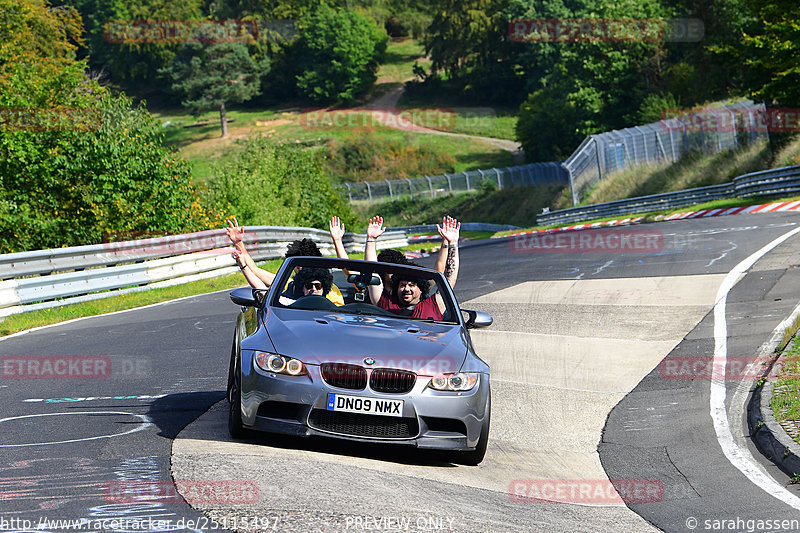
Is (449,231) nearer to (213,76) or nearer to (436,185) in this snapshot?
(436,185)

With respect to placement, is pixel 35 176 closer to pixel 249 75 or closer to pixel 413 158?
pixel 413 158

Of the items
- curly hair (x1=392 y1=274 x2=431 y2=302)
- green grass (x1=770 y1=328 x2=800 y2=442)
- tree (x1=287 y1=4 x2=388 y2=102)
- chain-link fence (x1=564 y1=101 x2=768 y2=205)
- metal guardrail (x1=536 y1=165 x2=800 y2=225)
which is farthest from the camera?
tree (x1=287 y1=4 x2=388 y2=102)

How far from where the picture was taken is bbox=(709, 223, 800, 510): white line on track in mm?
6602

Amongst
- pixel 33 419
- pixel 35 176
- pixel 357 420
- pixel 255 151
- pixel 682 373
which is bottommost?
pixel 255 151

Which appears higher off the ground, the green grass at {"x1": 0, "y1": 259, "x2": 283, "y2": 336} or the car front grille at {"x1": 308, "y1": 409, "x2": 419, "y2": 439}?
the car front grille at {"x1": 308, "y1": 409, "x2": 419, "y2": 439}

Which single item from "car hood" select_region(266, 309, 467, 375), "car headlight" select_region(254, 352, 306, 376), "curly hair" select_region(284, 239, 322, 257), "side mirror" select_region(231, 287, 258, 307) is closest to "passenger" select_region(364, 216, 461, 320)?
"car hood" select_region(266, 309, 467, 375)

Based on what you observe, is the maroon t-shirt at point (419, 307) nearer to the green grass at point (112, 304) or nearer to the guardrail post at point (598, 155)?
the green grass at point (112, 304)

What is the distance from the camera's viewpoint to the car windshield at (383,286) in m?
8.05

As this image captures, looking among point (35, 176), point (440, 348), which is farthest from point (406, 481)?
point (35, 176)

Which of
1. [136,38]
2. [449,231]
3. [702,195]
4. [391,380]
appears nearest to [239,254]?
[449,231]

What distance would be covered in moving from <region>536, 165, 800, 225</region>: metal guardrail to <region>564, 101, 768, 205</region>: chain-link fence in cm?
469

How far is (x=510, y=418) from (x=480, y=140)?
101928mm

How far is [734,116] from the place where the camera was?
45.2 metres

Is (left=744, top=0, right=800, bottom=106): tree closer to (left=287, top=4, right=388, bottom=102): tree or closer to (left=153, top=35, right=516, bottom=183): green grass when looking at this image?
(left=153, top=35, right=516, bottom=183): green grass
